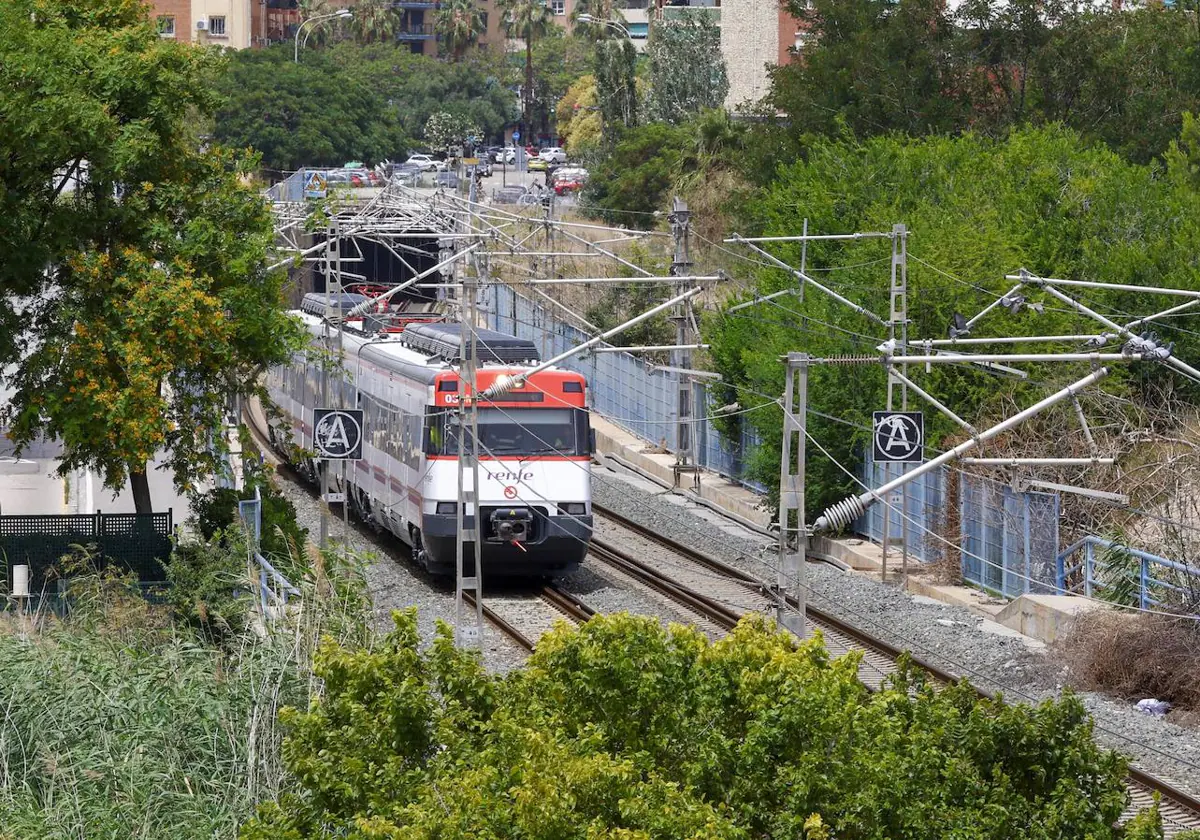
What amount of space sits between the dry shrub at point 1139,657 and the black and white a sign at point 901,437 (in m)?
2.99

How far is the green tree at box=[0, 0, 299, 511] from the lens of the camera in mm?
19875

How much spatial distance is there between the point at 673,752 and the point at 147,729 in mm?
4788

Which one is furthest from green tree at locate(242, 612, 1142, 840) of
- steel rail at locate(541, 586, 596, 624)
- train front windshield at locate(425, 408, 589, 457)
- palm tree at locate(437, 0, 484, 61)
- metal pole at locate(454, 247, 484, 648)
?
palm tree at locate(437, 0, 484, 61)

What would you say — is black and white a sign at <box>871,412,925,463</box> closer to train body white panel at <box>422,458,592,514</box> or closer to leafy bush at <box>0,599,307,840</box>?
train body white panel at <box>422,458,592,514</box>

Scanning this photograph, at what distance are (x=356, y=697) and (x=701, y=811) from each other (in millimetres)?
2725

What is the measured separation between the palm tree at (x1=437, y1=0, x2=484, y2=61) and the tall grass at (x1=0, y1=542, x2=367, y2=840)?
344 ft

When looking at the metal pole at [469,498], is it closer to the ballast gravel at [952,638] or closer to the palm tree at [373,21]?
the ballast gravel at [952,638]

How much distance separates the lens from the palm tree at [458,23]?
11644 cm

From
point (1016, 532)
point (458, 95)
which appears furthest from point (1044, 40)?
point (458, 95)

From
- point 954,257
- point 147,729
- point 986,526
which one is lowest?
point 986,526

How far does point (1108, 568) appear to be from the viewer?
23875 millimetres

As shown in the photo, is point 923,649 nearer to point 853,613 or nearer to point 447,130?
point 853,613

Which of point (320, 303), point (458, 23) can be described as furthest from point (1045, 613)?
point (458, 23)

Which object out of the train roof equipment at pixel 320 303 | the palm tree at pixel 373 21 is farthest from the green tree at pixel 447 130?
the train roof equipment at pixel 320 303
